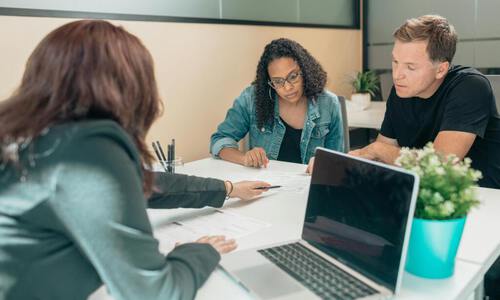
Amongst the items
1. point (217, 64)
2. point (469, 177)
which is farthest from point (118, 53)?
point (217, 64)

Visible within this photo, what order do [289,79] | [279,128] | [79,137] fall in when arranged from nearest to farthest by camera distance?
1. [79,137]
2. [289,79]
3. [279,128]

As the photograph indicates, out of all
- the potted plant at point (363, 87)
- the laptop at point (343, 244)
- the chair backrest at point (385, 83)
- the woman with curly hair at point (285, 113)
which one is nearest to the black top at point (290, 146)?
the woman with curly hair at point (285, 113)

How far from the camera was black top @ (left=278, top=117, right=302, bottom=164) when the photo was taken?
2.31 m

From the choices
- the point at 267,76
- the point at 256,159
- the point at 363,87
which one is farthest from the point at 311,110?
the point at 363,87

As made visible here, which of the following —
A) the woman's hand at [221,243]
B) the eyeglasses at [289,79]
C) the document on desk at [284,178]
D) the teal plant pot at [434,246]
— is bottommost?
the document on desk at [284,178]

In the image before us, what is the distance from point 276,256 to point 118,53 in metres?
0.57

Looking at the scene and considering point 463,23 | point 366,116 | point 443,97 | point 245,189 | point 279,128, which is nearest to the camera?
point 245,189

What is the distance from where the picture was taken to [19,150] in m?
0.75

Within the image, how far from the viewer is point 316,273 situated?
986mm

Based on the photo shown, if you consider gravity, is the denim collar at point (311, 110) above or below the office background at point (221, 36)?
below

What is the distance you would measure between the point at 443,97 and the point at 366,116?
4.89 ft

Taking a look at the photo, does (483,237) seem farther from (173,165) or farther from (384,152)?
(173,165)

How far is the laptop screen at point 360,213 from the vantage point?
88 cm

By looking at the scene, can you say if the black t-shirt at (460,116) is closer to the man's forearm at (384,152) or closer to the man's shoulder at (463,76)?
the man's shoulder at (463,76)
